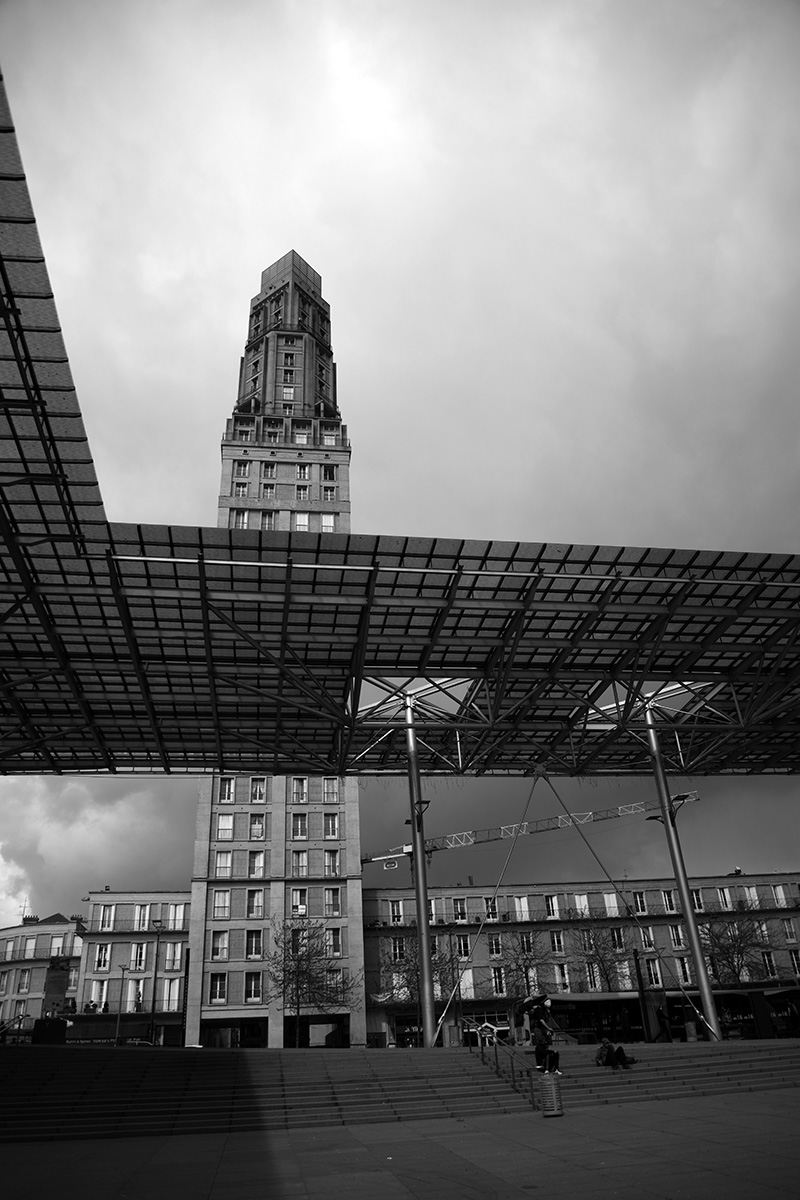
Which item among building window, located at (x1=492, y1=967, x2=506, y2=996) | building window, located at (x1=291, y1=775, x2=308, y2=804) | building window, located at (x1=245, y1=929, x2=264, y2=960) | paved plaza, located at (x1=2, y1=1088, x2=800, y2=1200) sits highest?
building window, located at (x1=291, y1=775, x2=308, y2=804)

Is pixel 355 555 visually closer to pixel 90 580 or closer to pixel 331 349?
pixel 90 580

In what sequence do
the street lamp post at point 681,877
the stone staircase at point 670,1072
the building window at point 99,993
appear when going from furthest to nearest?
the building window at point 99,993 → the street lamp post at point 681,877 → the stone staircase at point 670,1072

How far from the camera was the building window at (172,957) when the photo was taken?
3000 inches

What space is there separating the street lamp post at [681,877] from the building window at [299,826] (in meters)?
38.9

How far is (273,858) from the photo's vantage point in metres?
68.9

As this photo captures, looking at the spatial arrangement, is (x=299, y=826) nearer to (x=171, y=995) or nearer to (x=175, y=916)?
(x=175, y=916)

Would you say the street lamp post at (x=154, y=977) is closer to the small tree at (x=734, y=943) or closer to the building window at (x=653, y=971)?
the building window at (x=653, y=971)

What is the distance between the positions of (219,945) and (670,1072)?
4941 centimetres

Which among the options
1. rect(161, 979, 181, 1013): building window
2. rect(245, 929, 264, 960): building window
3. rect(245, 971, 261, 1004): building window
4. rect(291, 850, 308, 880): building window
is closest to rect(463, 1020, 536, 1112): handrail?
rect(245, 971, 261, 1004): building window

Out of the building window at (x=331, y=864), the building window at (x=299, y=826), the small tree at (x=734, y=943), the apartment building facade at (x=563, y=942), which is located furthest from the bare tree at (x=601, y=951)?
the building window at (x=299, y=826)

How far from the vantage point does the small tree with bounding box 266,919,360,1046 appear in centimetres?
6244

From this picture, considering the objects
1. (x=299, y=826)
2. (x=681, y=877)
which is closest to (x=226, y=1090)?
(x=681, y=877)

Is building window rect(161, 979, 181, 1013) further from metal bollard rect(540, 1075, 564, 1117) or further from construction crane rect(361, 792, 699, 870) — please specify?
metal bollard rect(540, 1075, 564, 1117)

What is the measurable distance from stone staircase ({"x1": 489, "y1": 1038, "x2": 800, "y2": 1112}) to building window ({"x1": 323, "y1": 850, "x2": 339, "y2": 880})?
1728 inches
